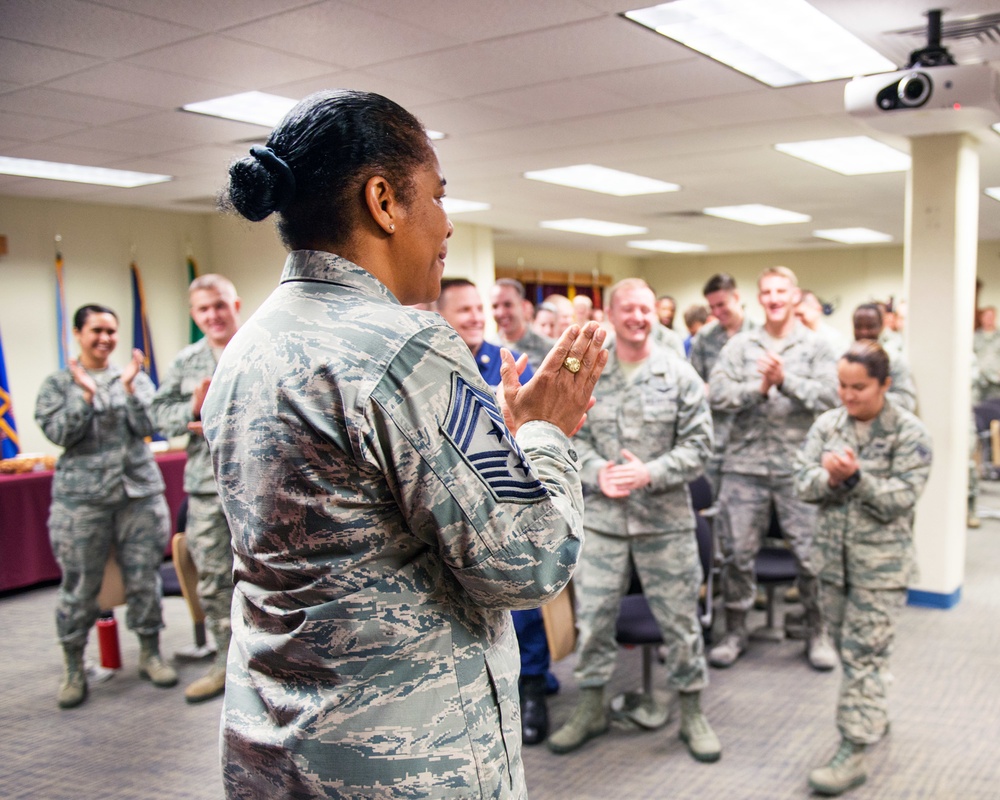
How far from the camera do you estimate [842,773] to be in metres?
2.79

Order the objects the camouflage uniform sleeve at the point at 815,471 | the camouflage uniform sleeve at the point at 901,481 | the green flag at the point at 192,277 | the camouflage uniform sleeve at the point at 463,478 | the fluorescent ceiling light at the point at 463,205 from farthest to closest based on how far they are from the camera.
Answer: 1. the green flag at the point at 192,277
2. the fluorescent ceiling light at the point at 463,205
3. the camouflage uniform sleeve at the point at 815,471
4. the camouflage uniform sleeve at the point at 901,481
5. the camouflage uniform sleeve at the point at 463,478

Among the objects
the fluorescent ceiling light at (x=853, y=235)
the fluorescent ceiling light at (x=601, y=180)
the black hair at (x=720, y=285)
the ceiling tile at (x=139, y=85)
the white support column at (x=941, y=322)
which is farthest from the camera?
the fluorescent ceiling light at (x=853, y=235)

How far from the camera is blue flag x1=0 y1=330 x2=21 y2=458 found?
6574 mm

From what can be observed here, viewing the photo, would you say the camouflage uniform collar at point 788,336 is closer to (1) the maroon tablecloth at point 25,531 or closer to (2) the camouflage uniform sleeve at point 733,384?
(2) the camouflage uniform sleeve at point 733,384

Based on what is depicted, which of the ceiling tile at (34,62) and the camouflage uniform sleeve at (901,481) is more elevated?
the ceiling tile at (34,62)

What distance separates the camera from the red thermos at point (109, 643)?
410 cm

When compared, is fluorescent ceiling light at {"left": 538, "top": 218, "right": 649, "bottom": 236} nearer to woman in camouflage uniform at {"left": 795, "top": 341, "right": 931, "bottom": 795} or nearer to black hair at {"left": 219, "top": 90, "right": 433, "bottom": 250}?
woman in camouflage uniform at {"left": 795, "top": 341, "right": 931, "bottom": 795}

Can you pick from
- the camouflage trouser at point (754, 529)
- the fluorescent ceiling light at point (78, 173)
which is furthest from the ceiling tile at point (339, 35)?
the fluorescent ceiling light at point (78, 173)

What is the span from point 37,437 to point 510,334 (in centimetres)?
422

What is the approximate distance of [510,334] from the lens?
4785 mm

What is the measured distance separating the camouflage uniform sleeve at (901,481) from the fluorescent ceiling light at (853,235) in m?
8.56

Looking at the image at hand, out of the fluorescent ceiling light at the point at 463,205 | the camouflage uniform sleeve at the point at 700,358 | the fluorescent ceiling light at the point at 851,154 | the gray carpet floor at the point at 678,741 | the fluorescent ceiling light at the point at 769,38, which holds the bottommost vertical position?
the gray carpet floor at the point at 678,741

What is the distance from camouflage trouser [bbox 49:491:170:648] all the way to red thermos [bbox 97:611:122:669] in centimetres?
9

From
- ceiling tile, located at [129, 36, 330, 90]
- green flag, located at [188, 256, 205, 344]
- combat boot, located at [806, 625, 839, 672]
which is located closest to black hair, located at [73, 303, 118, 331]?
ceiling tile, located at [129, 36, 330, 90]
